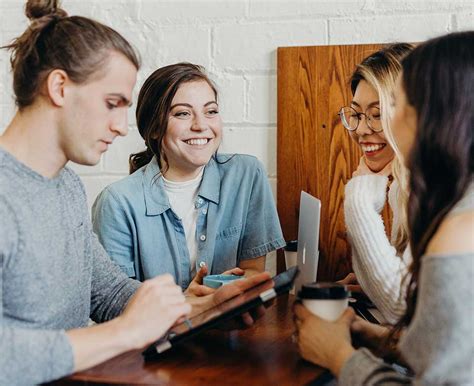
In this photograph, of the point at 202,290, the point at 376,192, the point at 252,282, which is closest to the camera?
the point at 252,282

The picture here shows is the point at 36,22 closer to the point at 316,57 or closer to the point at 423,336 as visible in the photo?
the point at 423,336

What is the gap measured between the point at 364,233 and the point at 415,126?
53 centimetres

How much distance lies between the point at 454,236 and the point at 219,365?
0.40m

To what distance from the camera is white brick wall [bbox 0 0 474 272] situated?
191cm

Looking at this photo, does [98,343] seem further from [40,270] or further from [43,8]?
[43,8]

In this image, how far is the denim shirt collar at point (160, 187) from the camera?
70.7 inches

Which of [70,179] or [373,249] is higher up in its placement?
[70,179]

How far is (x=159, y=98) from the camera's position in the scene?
1.84 meters

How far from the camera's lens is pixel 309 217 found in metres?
1.34

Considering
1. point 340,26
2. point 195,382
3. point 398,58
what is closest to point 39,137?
point 195,382

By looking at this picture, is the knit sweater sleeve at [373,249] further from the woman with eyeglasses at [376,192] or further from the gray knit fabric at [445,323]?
the gray knit fabric at [445,323]

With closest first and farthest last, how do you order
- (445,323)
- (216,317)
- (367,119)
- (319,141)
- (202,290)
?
(445,323) → (216,317) → (202,290) → (367,119) → (319,141)

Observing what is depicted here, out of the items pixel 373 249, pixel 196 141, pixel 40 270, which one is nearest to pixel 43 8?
pixel 40 270

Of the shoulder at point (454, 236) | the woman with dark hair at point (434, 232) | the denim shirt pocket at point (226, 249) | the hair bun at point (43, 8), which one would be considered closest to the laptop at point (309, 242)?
the woman with dark hair at point (434, 232)
